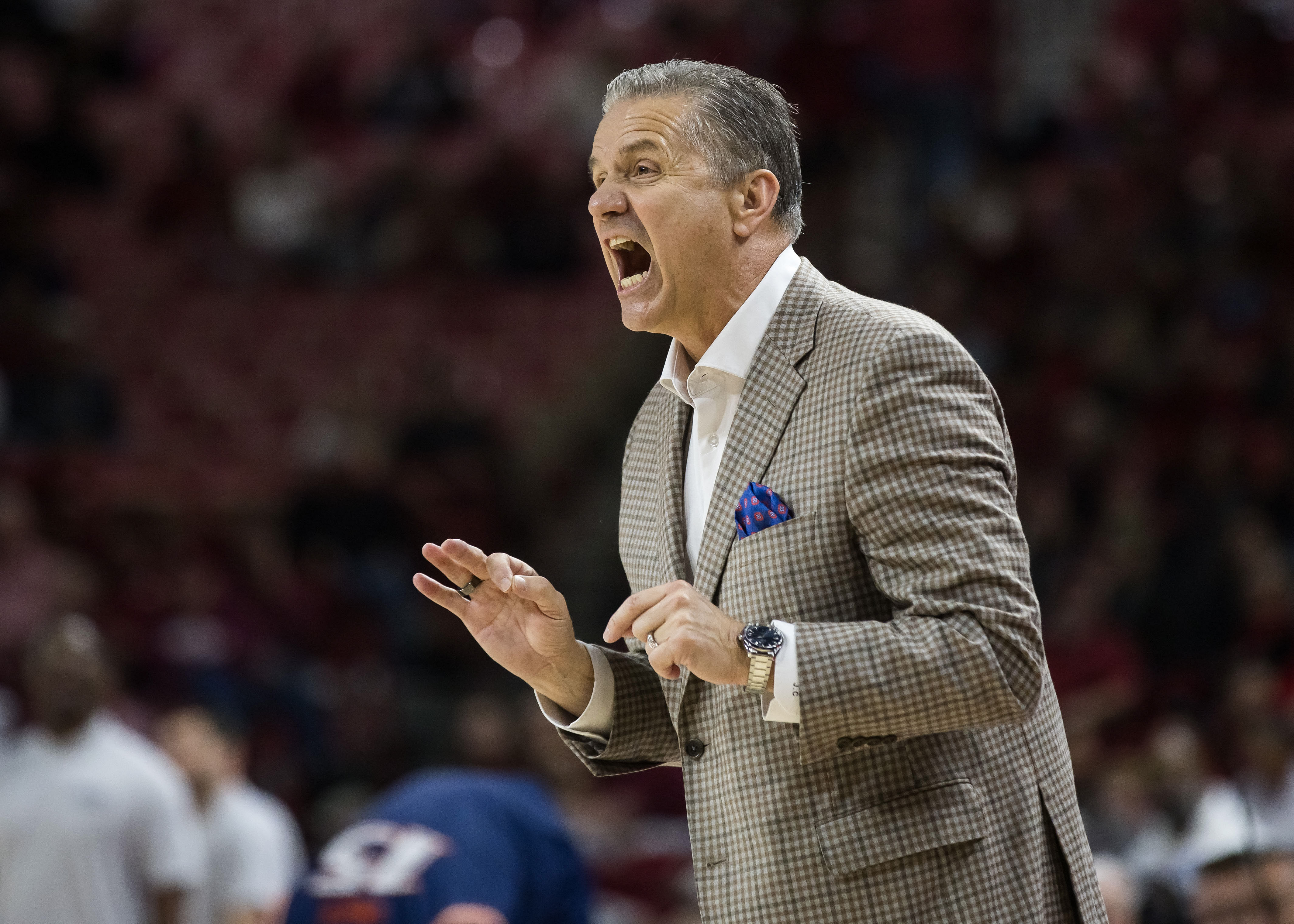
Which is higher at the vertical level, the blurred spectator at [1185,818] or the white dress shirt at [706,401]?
the white dress shirt at [706,401]

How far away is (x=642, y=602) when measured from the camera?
172 centimetres

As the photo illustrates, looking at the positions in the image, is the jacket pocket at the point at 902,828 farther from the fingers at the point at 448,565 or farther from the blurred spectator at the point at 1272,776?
the blurred spectator at the point at 1272,776

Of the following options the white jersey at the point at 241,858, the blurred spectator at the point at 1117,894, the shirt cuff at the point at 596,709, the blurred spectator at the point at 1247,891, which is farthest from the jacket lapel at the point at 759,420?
the white jersey at the point at 241,858

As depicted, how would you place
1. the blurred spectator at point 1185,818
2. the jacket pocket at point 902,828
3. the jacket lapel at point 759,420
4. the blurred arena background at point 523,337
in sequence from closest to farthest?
1. the jacket pocket at point 902,828
2. the jacket lapel at point 759,420
3. the blurred spectator at point 1185,818
4. the blurred arena background at point 523,337

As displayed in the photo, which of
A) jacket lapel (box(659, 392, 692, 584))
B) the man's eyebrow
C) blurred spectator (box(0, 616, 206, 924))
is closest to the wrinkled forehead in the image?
the man's eyebrow

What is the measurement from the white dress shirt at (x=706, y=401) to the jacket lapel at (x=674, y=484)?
13mm

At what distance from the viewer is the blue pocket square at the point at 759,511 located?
189cm

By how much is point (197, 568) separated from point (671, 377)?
7128 mm

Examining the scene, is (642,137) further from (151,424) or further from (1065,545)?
(151,424)

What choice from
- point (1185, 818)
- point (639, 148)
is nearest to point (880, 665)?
point (639, 148)

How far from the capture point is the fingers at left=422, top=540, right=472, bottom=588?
1969 millimetres

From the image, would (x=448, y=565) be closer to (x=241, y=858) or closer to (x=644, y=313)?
(x=644, y=313)

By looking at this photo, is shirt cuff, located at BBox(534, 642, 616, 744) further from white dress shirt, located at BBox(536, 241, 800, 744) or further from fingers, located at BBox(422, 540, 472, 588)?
fingers, located at BBox(422, 540, 472, 588)

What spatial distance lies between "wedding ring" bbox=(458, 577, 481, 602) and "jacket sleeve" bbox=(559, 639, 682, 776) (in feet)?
0.72
